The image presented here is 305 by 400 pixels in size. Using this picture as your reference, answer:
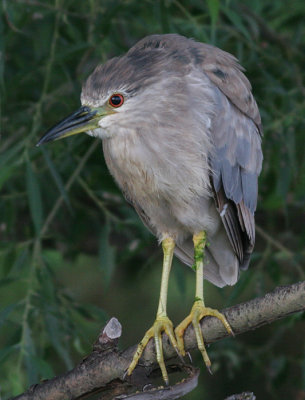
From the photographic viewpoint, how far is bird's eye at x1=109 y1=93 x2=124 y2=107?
2562mm

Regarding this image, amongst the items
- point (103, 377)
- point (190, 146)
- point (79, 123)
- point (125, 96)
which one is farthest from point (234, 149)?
point (103, 377)

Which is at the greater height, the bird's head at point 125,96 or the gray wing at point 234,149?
the bird's head at point 125,96

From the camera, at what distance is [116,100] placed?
2.57 meters

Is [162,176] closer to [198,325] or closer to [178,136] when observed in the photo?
[178,136]

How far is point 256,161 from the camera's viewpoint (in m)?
2.90

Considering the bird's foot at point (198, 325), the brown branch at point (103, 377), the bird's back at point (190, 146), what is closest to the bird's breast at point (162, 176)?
the bird's back at point (190, 146)

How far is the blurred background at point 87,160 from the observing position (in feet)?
9.84

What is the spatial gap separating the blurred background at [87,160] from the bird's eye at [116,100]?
1.39 ft

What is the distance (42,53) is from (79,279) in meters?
1.73

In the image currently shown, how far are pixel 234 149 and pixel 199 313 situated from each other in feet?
1.82

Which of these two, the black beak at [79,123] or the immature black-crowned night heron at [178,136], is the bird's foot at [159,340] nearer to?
the immature black-crowned night heron at [178,136]

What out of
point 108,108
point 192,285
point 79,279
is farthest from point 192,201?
point 79,279

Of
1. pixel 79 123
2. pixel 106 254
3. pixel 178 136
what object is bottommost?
pixel 106 254

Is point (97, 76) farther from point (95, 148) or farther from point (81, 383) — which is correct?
point (81, 383)
